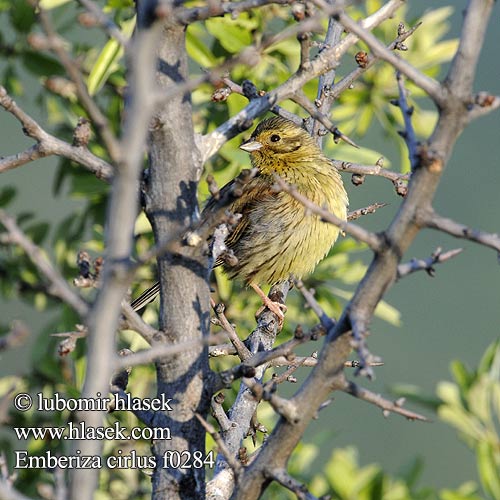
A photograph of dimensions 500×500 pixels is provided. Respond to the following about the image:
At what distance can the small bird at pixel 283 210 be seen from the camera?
5.18 meters

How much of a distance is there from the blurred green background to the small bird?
4372 mm

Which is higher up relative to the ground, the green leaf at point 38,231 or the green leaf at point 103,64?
the green leaf at point 103,64

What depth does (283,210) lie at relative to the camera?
5375mm

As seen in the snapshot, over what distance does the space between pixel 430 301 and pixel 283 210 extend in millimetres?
8863

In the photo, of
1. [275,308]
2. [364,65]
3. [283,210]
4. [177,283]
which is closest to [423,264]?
[177,283]

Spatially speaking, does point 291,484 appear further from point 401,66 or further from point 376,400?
point 401,66

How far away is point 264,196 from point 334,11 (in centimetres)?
359

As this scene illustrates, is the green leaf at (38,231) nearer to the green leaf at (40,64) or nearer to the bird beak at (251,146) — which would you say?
the green leaf at (40,64)

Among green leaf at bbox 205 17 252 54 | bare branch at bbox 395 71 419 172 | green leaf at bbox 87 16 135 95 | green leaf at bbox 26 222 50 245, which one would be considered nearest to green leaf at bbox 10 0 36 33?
green leaf at bbox 87 16 135 95

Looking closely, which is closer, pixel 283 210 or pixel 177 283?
pixel 177 283

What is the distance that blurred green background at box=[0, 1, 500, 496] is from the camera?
459 inches

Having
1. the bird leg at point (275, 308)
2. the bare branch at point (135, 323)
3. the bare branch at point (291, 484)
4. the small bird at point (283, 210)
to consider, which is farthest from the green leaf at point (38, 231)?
the bare branch at point (291, 484)

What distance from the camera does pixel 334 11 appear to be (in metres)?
1.87

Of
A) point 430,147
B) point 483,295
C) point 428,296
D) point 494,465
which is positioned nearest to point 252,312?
point 494,465
